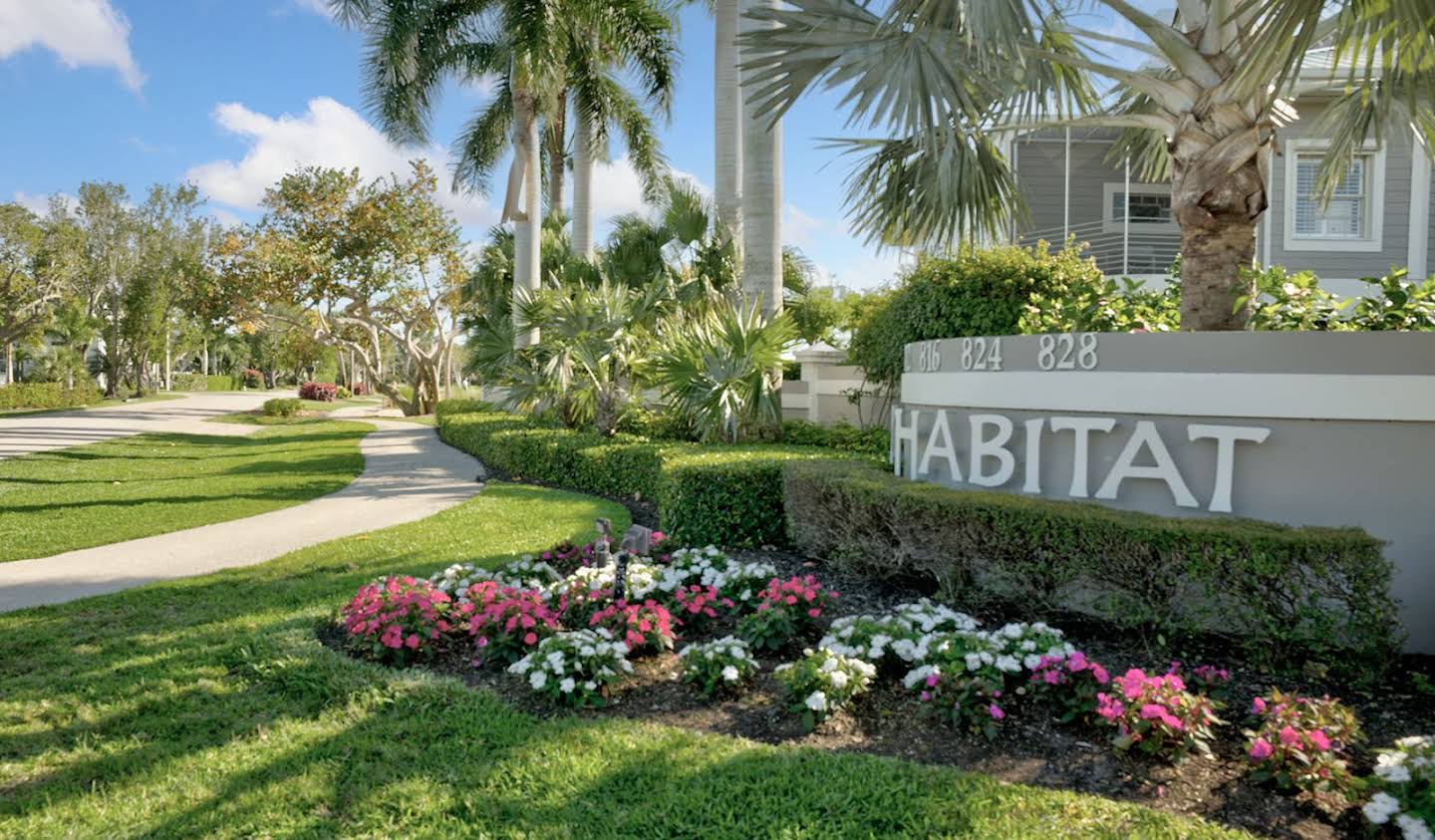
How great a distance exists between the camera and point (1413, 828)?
281 cm

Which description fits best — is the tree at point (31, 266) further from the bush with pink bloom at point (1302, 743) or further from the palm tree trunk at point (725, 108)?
the bush with pink bloom at point (1302, 743)

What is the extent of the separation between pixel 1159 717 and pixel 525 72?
15119 mm

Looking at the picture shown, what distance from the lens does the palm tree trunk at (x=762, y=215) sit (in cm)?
1143

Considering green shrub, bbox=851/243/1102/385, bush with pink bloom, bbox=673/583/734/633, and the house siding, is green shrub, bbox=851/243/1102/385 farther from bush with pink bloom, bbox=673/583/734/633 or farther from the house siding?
bush with pink bloom, bbox=673/583/734/633

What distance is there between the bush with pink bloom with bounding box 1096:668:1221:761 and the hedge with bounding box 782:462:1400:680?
988mm

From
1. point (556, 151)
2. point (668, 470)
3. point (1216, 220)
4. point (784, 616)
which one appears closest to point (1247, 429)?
point (1216, 220)

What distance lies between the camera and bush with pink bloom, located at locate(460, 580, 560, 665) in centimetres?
462

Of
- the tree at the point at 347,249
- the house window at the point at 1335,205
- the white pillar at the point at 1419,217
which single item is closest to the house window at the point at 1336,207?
the house window at the point at 1335,205

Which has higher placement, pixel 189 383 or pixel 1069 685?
pixel 189 383

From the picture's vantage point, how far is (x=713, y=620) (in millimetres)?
5281

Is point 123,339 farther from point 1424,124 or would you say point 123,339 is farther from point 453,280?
point 1424,124

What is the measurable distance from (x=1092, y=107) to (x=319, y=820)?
801cm

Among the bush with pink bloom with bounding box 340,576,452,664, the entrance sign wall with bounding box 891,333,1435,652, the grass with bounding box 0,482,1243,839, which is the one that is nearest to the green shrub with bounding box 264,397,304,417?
the grass with bounding box 0,482,1243,839

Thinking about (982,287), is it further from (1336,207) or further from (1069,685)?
(1336,207)
